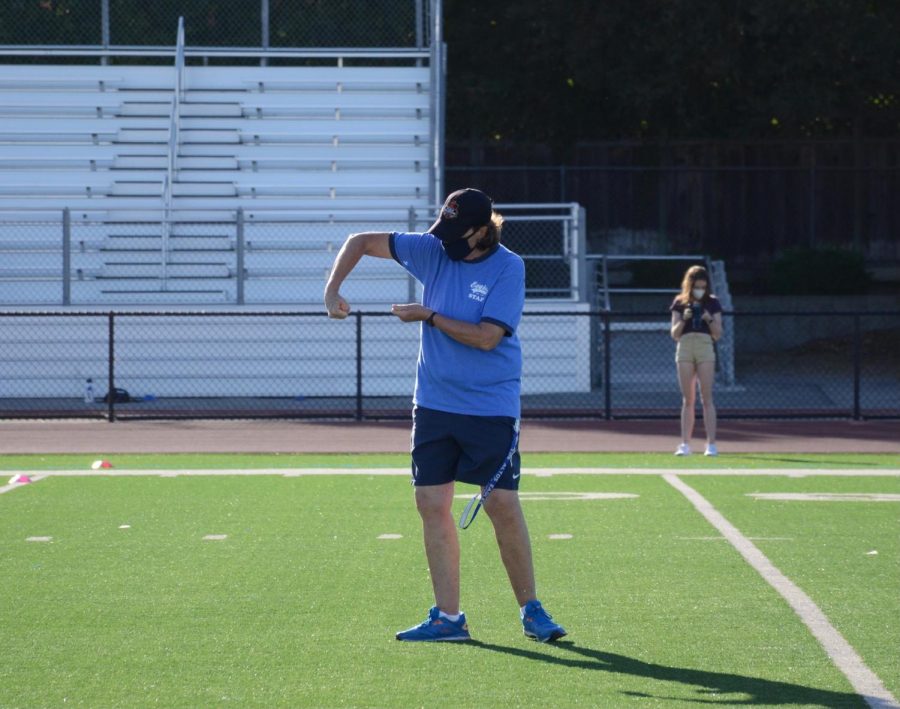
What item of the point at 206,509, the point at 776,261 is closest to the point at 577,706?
the point at 206,509

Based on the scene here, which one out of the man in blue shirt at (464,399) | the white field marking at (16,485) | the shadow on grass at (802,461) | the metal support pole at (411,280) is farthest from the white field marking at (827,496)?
the metal support pole at (411,280)

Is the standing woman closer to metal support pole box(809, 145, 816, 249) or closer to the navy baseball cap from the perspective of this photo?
the navy baseball cap

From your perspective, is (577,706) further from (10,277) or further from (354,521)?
(10,277)

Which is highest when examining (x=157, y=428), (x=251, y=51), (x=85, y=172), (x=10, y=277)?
(x=251, y=51)

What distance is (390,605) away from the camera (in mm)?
6555

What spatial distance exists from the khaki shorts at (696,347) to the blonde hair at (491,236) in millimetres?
7328

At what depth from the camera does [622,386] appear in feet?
67.8

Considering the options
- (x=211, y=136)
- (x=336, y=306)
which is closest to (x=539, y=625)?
(x=336, y=306)

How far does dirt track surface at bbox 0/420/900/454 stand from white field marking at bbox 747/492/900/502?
10.7 feet

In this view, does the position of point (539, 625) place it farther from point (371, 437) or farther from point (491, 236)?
point (371, 437)

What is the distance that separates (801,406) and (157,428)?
335 inches

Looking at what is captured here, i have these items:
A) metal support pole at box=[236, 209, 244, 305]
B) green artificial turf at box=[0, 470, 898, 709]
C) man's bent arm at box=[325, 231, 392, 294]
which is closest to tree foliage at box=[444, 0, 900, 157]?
metal support pole at box=[236, 209, 244, 305]

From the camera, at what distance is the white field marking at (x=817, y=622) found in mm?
5066

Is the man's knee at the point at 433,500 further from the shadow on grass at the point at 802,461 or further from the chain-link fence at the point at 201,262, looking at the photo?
the chain-link fence at the point at 201,262
